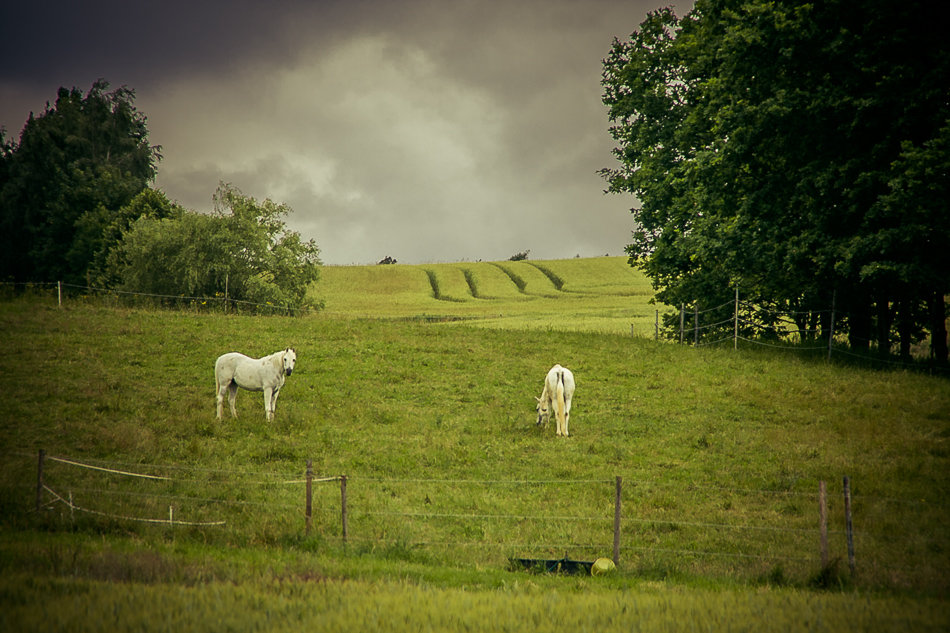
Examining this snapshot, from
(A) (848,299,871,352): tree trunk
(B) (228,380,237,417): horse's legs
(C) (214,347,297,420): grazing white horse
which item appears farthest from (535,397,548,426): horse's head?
(A) (848,299,871,352): tree trunk

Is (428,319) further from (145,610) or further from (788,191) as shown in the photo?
(145,610)

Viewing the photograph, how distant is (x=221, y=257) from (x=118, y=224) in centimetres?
1456

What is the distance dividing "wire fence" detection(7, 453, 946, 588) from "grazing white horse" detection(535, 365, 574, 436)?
4.51 metres

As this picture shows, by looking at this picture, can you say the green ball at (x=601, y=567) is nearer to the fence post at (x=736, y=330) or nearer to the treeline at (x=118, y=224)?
the fence post at (x=736, y=330)

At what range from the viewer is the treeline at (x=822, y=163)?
2231 cm

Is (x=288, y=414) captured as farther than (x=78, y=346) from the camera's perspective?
No

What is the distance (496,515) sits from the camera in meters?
13.0

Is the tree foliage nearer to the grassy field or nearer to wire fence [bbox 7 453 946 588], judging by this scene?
the grassy field

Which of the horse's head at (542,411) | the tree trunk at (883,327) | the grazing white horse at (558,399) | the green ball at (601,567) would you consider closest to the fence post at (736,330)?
the tree trunk at (883,327)

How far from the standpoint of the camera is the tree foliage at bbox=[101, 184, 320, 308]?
42.9 m

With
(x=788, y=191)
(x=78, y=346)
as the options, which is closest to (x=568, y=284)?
(x=788, y=191)

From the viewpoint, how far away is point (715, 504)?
14.0m

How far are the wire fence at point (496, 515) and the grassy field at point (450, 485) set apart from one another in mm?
71

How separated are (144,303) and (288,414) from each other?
25956mm
